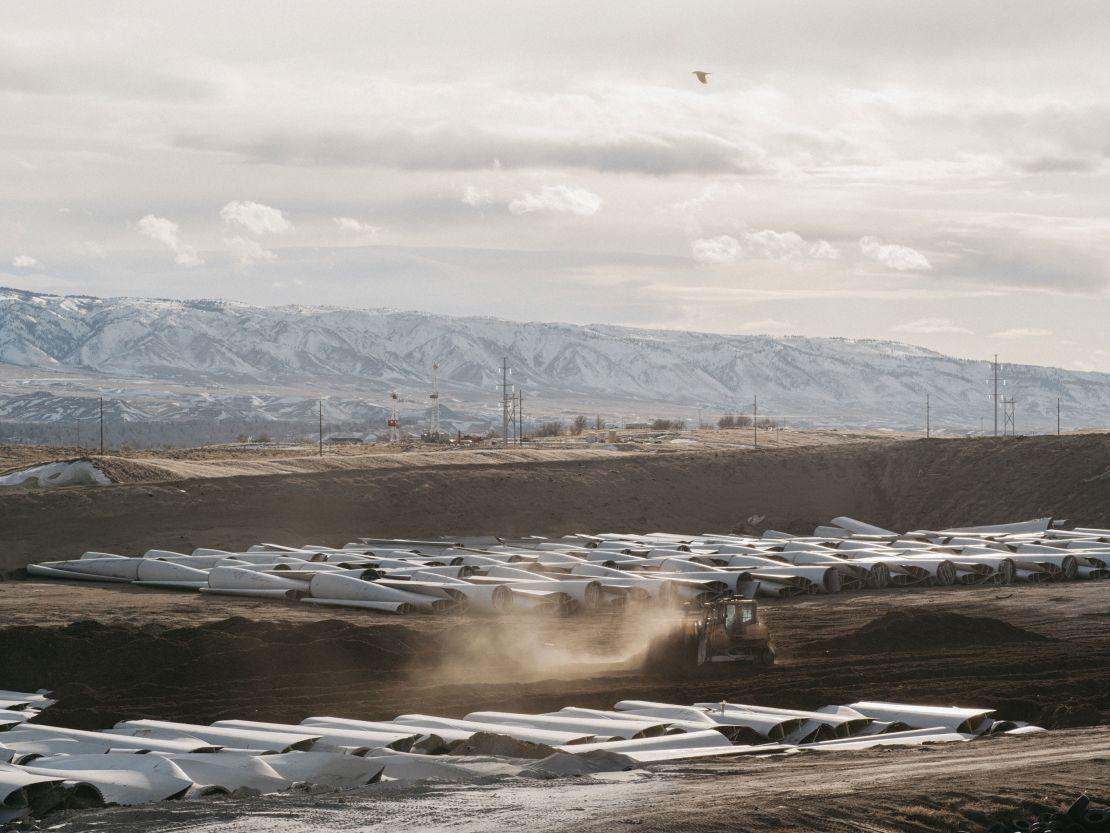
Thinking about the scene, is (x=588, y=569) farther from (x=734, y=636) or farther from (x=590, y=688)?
(x=590, y=688)

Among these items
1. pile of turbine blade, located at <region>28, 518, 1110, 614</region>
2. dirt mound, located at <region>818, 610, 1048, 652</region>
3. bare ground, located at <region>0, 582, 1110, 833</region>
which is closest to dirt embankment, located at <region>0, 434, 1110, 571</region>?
pile of turbine blade, located at <region>28, 518, 1110, 614</region>

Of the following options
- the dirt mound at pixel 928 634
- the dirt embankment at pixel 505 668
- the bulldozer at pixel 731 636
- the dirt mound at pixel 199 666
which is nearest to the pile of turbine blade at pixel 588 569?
the dirt embankment at pixel 505 668

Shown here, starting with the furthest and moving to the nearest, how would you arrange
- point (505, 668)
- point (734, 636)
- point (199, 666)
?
point (505, 668), point (734, 636), point (199, 666)

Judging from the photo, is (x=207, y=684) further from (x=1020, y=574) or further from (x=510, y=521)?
(x=510, y=521)

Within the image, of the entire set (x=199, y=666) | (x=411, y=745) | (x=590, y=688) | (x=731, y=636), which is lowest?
(x=590, y=688)

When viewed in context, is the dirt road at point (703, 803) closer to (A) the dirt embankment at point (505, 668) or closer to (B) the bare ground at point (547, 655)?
(B) the bare ground at point (547, 655)

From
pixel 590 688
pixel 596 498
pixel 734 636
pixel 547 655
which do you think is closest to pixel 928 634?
pixel 734 636

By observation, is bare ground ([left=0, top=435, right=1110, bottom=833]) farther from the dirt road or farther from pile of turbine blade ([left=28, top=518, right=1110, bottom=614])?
pile of turbine blade ([left=28, top=518, right=1110, bottom=614])

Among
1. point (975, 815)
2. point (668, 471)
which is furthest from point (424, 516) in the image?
point (975, 815)
